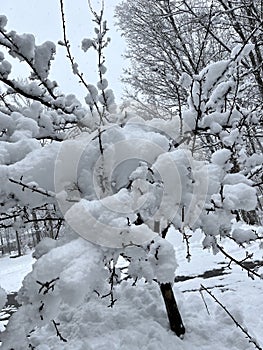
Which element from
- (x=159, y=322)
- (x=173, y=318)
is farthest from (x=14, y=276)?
(x=173, y=318)

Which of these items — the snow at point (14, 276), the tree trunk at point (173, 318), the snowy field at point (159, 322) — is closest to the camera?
the snowy field at point (159, 322)

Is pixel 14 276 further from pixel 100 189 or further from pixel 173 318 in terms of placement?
pixel 100 189

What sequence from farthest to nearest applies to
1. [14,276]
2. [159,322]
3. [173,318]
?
[14,276] → [159,322] → [173,318]

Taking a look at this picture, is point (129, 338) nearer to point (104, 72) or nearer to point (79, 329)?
point (79, 329)

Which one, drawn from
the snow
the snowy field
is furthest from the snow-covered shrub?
the snow

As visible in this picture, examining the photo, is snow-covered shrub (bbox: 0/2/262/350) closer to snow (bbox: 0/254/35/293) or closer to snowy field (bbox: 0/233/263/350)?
snowy field (bbox: 0/233/263/350)

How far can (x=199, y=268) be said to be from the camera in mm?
7180

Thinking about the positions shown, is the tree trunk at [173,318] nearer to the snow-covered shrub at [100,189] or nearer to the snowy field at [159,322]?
the snowy field at [159,322]

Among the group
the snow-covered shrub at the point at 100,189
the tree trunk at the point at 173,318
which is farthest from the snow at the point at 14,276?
the snow-covered shrub at the point at 100,189

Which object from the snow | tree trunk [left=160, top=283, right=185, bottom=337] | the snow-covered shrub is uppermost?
the snow-covered shrub

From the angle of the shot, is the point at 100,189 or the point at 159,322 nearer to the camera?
the point at 100,189

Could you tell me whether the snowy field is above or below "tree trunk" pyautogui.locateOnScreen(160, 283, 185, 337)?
below

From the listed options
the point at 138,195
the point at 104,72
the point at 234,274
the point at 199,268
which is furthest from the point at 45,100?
the point at 199,268

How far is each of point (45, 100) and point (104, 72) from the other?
762 mm
